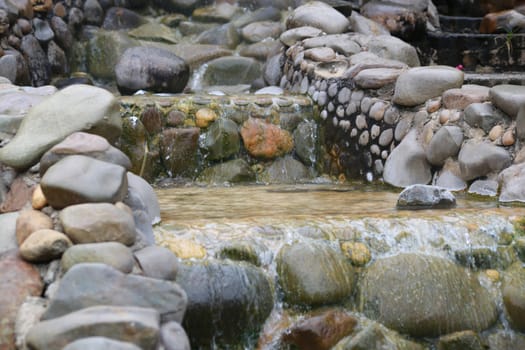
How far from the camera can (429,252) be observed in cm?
328

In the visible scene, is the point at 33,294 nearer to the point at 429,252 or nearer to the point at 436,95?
the point at 429,252

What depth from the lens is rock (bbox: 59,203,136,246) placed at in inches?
96.3

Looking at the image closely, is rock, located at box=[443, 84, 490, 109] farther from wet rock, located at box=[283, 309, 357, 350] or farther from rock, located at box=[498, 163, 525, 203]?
wet rock, located at box=[283, 309, 357, 350]

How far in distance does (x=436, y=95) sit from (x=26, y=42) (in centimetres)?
399

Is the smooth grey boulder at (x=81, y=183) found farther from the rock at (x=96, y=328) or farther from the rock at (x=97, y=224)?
the rock at (x=96, y=328)

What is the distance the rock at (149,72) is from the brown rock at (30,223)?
4.21m

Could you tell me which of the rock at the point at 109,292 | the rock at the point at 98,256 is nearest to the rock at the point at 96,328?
the rock at the point at 109,292

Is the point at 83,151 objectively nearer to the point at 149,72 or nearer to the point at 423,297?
the point at 423,297

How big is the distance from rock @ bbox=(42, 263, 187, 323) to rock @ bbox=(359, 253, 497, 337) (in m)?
1.07

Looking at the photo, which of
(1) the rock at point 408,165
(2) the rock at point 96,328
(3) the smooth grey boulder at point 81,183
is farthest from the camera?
(1) the rock at point 408,165

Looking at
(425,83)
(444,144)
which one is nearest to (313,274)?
(444,144)

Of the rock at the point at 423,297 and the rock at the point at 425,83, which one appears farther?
the rock at the point at 425,83

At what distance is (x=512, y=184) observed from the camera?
158 inches

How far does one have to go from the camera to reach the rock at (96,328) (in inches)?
79.3
